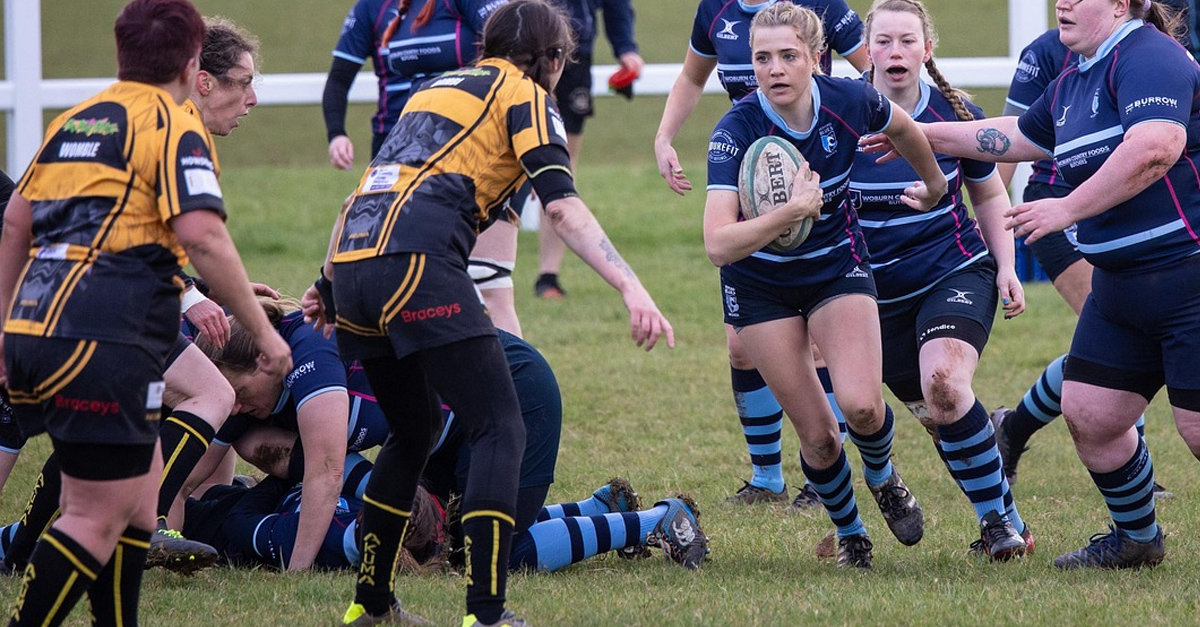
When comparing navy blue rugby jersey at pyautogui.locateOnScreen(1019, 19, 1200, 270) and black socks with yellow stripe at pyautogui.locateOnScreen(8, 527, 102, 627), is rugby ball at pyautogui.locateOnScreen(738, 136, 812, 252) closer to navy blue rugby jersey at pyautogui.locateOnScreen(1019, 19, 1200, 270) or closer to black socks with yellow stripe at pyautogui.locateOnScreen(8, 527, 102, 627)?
navy blue rugby jersey at pyautogui.locateOnScreen(1019, 19, 1200, 270)

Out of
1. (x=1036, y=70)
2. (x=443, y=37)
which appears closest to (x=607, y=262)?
(x=1036, y=70)

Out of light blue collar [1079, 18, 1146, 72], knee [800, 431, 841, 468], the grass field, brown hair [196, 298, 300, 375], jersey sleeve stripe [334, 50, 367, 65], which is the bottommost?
the grass field

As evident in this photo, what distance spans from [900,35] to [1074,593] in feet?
6.92

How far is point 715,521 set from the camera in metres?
5.79

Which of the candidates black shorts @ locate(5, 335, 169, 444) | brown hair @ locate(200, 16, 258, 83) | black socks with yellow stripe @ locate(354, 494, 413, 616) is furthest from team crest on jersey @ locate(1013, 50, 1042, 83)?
black shorts @ locate(5, 335, 169, 444)

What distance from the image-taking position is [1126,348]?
459 centimetres

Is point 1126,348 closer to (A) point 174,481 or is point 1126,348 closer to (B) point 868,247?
(B) point 868,247

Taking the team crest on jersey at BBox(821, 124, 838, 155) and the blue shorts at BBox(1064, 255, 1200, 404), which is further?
the team crest on jersey at BBox(821, 124, 838, 155)

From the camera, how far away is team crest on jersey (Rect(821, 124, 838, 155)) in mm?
4797

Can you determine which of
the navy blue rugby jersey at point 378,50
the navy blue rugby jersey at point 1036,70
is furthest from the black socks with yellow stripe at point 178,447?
the navy blue rugby jersey at point 1036,70

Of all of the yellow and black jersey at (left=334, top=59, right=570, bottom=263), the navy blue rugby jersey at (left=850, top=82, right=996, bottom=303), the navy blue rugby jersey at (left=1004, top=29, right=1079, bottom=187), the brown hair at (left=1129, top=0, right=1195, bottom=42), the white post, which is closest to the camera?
the yellow and black jersey at (left=334, top=59, right=570, bottom=263)

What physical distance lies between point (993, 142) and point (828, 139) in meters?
0.63

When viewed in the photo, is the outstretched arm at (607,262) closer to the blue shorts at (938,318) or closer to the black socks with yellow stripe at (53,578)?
the black socks with yellow stripe at (53,578)

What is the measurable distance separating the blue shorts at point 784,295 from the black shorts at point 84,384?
7.15 ft
